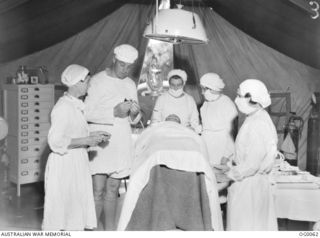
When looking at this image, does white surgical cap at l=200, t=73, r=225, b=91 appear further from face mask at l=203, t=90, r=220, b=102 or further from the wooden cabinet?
the wooden cabinet

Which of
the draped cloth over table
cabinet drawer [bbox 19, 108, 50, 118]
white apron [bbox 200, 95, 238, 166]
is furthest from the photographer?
cabinet drawer [bbox 19, 108, 50, 118]

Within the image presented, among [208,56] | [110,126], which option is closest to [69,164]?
[110,126]

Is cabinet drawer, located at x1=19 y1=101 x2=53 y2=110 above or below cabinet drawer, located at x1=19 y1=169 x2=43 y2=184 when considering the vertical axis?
above

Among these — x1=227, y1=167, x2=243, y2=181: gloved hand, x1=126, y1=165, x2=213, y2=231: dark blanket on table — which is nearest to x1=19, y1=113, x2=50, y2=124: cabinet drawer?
x1=126, y1=165, x2=213, y2=231: dark blanket on table

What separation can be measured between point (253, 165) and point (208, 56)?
3254mm

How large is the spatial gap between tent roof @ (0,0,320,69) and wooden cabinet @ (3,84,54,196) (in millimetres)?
477

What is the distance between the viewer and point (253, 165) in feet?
7.25

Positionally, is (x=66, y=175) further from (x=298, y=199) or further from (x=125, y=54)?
(x=298, y=199)

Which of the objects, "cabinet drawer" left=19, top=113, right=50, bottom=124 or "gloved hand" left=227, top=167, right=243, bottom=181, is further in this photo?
"cabinet drawer" left=19, top=113, right=50, bottom=124

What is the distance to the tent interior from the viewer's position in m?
4.16

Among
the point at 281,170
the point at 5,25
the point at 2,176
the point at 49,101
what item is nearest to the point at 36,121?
the point at 49,101

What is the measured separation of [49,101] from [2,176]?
3.43 ft

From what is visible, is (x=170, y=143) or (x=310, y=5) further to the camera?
(x=310, y=5)

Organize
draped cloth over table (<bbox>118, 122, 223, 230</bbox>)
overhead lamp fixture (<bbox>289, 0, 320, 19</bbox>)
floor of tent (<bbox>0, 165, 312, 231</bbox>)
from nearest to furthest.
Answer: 1. draped cloth over table (<bbox>118, 122, 223, 230</bbox>)
2. overhead lamp fixture (<bbox>289, 0, 320, 19</bbox>)
3. floor of tent (<bbox>0, 165, 312, 231</bbox>)
